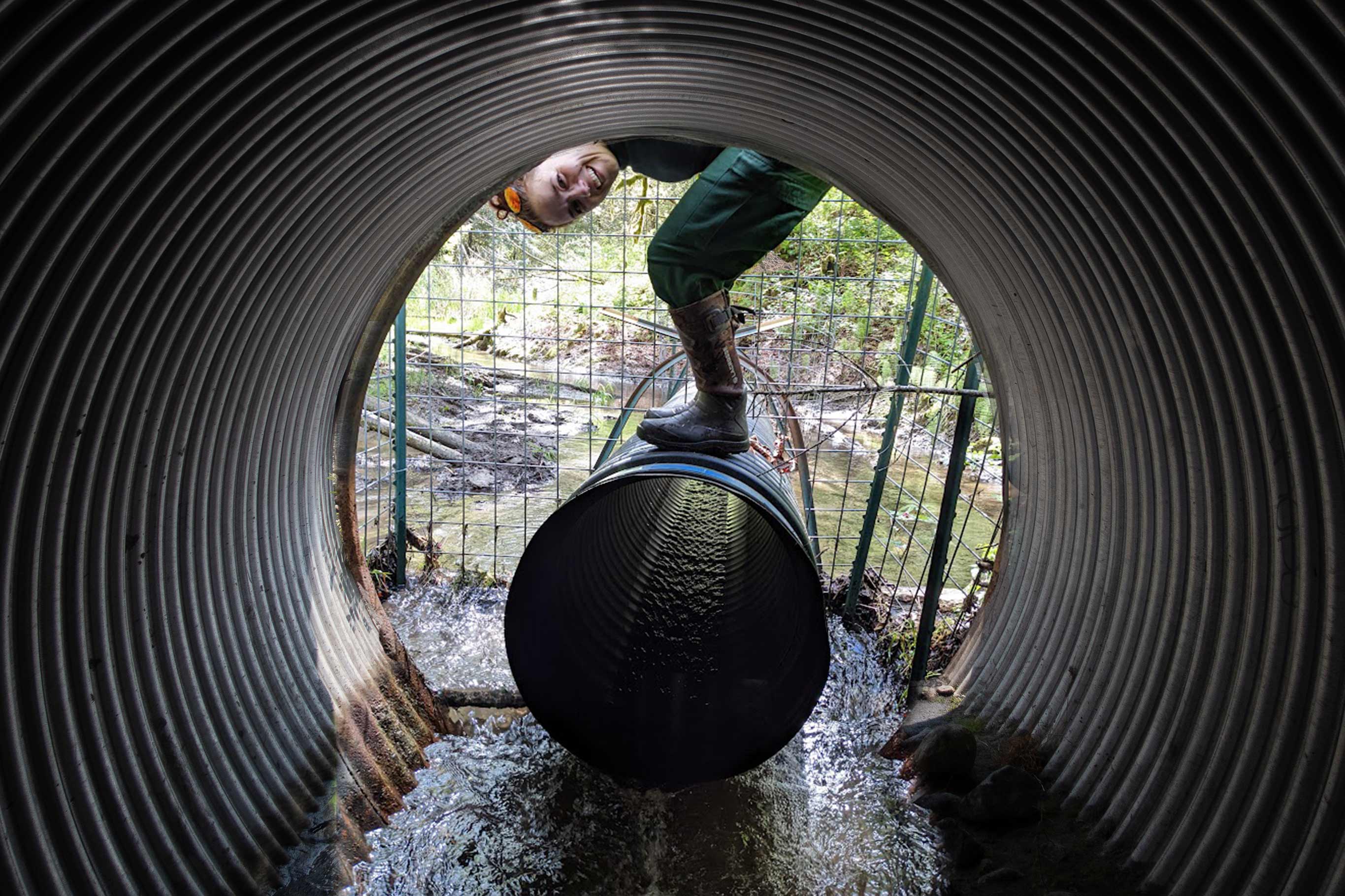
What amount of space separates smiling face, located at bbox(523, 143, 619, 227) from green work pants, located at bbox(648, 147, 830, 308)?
45 centimetres

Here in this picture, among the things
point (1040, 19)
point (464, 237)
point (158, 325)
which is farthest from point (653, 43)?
point (464, 237)

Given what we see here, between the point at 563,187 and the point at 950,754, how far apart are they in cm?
316

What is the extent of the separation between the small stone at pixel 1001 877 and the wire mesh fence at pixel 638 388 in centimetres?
160

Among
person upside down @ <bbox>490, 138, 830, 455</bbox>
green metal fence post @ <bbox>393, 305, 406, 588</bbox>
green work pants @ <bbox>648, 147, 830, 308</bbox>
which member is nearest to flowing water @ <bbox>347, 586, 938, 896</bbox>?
person upside down @ <bbox>490, 138, 830, 455</bbox>

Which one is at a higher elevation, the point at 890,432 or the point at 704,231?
the point at 704,231

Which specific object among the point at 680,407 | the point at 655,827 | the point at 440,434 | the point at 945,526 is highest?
the point at 680,407

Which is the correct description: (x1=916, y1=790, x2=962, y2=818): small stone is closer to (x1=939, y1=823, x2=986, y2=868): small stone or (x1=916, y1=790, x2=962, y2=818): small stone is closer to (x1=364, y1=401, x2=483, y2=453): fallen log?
(x1=939, y1=823, x2=986, y2=868): small stone

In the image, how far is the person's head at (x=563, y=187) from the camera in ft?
14.7

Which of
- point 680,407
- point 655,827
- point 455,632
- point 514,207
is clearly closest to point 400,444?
point 455,632

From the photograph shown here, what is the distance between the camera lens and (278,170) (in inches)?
101

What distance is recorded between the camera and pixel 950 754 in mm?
3541

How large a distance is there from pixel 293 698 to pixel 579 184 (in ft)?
8.97

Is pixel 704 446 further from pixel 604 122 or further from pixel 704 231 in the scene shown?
pixel 604 122

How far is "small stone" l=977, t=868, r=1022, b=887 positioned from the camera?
2.98 meters
